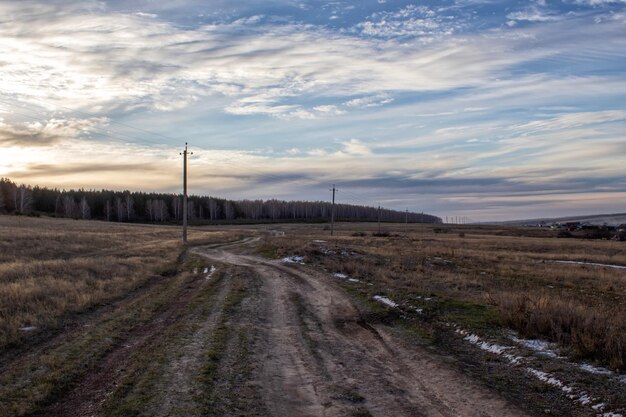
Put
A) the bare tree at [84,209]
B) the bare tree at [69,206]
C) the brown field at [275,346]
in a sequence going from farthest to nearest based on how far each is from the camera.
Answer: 1. the bare tree at [69,206]
2. the bare tree at [84,209]
3. the brown field at [275,346]

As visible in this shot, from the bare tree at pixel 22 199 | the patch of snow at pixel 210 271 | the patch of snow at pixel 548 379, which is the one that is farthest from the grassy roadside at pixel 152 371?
the bare tree at pixel 22 199

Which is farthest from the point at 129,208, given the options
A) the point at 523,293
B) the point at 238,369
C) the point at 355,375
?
the point at 355,375

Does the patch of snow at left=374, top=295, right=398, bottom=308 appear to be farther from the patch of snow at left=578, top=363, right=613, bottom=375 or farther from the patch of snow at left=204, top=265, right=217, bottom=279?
the patch of snow at left=204, top=265, right=217, bottom=279

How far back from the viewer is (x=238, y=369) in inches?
348

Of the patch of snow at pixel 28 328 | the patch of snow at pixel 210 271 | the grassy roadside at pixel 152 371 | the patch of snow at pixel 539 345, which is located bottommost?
the patch of snow at pixel 210 271

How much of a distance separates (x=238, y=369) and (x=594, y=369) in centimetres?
633

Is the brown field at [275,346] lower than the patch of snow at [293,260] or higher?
higher

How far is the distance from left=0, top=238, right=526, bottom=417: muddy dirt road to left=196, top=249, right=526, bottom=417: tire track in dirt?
0.07 feet

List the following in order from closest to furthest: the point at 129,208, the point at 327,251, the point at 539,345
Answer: the point at 539,345 → the point at 327,251 → the point at 129,208

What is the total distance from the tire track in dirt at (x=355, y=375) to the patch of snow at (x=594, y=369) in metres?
2.10

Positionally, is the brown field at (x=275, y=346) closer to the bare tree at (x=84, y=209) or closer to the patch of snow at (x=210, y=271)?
the patch of snow at (x=210, y=271)

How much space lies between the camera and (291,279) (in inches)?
917

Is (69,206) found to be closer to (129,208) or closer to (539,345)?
(129,208)

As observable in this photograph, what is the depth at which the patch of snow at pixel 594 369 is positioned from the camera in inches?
320
